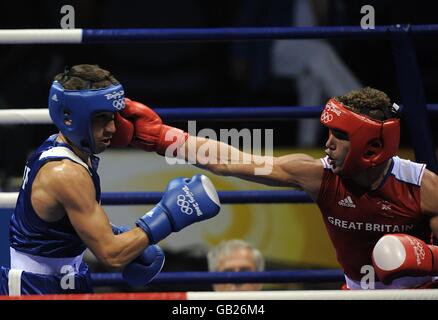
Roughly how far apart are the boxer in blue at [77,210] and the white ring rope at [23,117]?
52 cm

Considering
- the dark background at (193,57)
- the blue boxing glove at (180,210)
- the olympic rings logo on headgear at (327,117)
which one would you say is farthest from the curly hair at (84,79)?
the dark background at (193,57)

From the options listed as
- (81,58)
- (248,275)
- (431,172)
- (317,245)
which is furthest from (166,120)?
(81,58)

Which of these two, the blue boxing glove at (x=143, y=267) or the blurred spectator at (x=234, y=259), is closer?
the blue boxing glove at (x=143, y=267)

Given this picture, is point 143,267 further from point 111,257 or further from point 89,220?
point 89,220

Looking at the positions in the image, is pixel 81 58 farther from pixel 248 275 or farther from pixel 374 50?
pixel 248 275

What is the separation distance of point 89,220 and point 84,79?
0.52 meters

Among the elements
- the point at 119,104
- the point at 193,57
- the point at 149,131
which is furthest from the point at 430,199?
the point at 193,57

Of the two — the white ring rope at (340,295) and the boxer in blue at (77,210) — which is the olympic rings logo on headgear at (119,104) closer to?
the boxer in blue at (77,210)

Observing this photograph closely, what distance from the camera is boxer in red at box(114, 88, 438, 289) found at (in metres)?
3.78

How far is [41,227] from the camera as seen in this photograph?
3615 mm

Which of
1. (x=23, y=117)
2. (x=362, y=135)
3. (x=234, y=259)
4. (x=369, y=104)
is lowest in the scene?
(x=234, y=259)

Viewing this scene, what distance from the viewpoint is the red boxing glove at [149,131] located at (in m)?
3.96

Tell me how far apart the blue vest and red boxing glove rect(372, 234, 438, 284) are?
106 cm

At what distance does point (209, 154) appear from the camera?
4.05 meters
